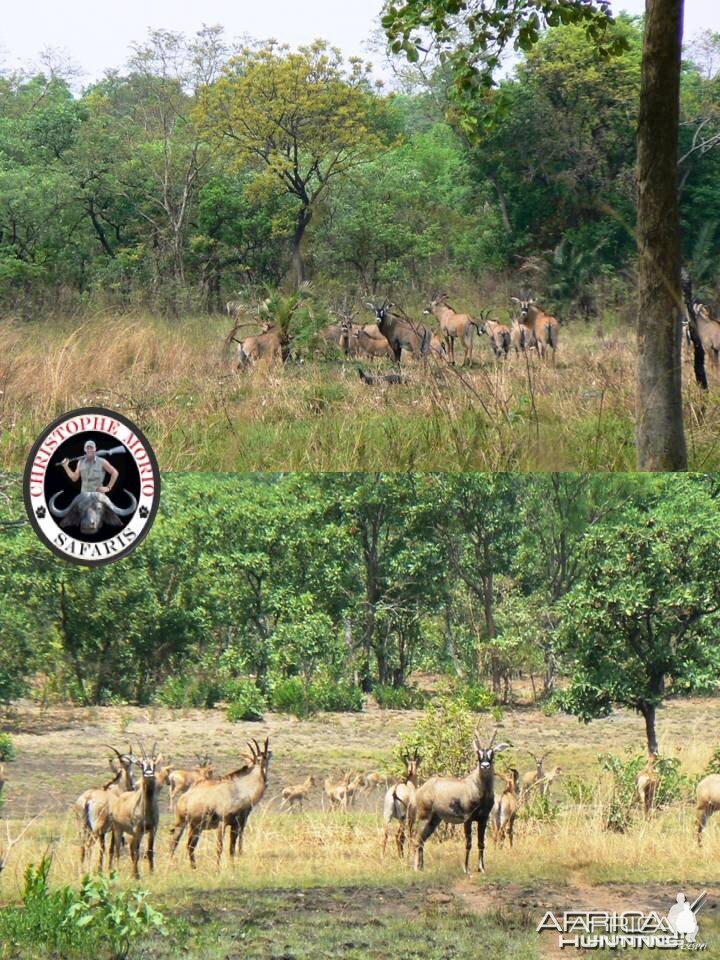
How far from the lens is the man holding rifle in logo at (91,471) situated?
7.32 m

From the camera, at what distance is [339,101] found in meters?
23.1

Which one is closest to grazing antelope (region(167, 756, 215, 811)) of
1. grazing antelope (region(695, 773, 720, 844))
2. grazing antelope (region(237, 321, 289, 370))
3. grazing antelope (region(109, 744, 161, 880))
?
grazing antelope (region(109, 744, 161, 880))

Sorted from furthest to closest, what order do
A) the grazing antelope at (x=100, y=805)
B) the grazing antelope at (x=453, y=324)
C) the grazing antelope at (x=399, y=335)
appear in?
1. the grazing antelope at (x=453, y=324)
2. the grazing antelope at (x=399, y=335)
3. the grazing antelope at (x=100, y=805)

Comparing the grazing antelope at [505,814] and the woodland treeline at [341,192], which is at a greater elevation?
the woodland treeline at [341,192]

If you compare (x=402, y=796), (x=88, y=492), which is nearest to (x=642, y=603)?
(x=402, y=796)

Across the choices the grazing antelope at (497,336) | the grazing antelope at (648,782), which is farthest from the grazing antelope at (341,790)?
the grazing antelope at (497,336)

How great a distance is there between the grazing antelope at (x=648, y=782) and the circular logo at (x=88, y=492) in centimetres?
287

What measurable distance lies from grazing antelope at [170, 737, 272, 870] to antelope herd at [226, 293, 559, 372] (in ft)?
13.9

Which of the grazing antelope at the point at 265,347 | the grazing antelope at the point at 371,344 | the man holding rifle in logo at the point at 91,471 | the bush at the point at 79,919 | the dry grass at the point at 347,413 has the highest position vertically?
the grazing antelope at the point at 371,344

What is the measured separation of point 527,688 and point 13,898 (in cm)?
275

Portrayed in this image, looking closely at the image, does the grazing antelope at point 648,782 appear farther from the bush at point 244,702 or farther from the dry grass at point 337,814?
the bush at point 244,702

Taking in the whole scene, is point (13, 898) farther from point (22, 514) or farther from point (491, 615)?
point (491, 615)

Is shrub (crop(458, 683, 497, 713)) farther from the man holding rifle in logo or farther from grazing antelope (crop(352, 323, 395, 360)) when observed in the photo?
grazing antelope (crop(352, 323, 395, 360))

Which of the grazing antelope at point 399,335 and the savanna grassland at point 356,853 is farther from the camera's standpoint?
the grazing antelope at point 399,335
